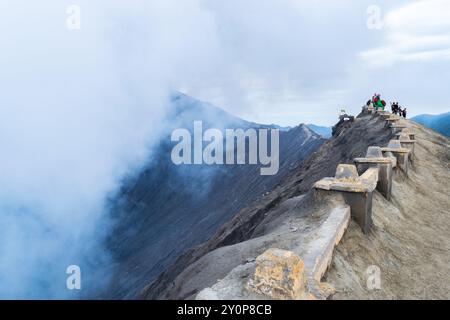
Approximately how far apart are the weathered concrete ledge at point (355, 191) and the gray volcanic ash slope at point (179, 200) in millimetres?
32363

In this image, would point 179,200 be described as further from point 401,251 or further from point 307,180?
point 401,251

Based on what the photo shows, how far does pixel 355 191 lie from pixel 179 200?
5854cm

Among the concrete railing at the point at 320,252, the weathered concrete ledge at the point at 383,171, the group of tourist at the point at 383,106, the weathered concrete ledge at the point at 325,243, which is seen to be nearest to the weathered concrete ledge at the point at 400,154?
the concrete railing at the point at 320,252

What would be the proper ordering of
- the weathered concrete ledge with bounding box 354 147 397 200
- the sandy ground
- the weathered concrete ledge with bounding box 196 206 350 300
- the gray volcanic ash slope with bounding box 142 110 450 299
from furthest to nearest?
the weathered concrete ledge with bounding box 354 147 397 200 → the gray volcanic ash slope with bounding box 142 110 450 299 → the sandy ground → the weathered concrete ledge with bounding box 196 206 350 300

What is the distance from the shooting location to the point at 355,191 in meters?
7.59

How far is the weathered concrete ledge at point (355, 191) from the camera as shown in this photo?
24.8 ft

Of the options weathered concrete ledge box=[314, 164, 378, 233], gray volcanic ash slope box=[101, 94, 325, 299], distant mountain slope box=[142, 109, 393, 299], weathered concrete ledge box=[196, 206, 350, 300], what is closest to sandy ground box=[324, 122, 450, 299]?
weathered concrete ledge box=[314, 164, 378, 233]

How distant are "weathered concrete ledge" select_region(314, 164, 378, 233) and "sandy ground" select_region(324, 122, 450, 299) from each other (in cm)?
21

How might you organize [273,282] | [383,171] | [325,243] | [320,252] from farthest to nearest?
[383,171], [325,243], [320,252], [273,282]

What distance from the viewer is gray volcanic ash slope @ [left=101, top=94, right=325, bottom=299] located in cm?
4631

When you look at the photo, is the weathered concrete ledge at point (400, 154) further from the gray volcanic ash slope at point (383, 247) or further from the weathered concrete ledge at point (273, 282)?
the weathered concrete ledge at point (273, 282)

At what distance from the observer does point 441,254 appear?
333 inches

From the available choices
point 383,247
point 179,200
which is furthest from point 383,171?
point 179,200

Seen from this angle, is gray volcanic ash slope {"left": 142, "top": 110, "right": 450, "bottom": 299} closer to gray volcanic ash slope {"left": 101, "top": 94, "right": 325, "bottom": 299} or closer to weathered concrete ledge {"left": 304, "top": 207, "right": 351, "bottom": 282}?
weathered concrete ledge {"left": 304, "top": 207, "right": 351, "bottom": 282}
